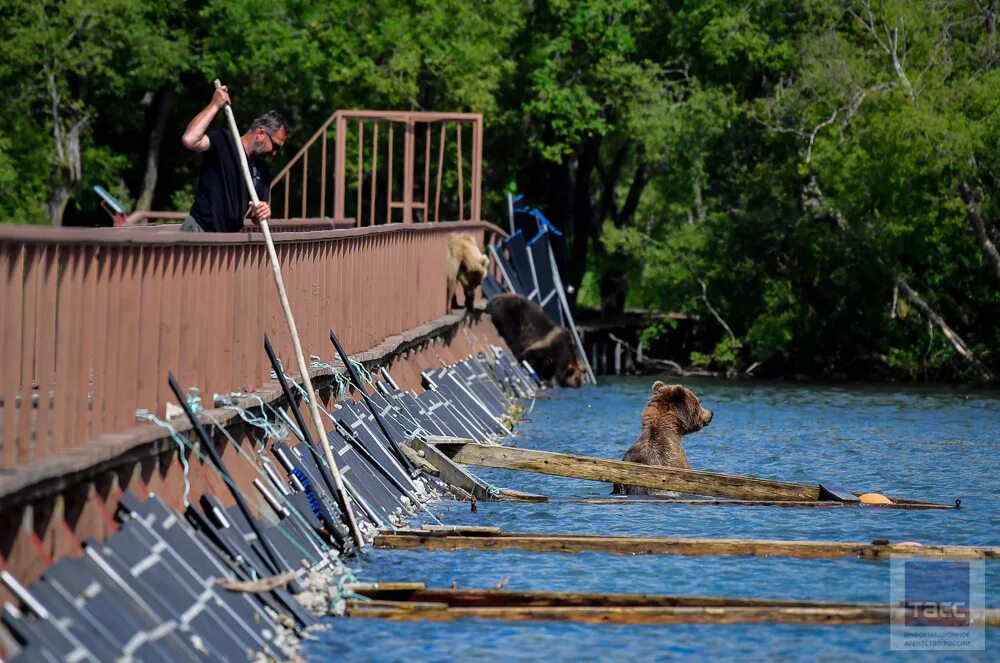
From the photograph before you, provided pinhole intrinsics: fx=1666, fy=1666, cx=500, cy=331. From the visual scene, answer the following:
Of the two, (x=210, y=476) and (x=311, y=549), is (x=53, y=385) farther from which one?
(x=311, y=549)

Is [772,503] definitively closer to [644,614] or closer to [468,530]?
[468,530]

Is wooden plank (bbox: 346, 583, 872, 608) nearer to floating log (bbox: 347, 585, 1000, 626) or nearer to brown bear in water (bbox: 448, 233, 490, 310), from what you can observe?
floating log (bbox: 347, 585, 1000, 626)

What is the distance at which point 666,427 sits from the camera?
14.6m

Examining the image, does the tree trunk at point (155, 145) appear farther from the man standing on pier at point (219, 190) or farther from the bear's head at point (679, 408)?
the man standing on pier at point (219, 190)

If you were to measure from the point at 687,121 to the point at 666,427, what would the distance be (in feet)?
76.9

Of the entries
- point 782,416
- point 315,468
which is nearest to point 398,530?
point 315,468

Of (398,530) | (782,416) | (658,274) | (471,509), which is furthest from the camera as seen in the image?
(658,274)

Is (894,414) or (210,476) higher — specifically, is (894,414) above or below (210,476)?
below

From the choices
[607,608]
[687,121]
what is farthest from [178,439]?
[687,121]

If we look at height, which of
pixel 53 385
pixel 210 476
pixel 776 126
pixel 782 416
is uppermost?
pixel 776 126

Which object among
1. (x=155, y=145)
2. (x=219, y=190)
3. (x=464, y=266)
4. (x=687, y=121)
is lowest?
(x=464, y=266)

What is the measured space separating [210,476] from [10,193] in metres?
31.6

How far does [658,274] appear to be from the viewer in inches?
1487

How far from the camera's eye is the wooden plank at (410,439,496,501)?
14125mm
